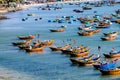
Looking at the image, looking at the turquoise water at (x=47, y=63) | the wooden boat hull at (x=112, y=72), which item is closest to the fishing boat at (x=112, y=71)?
the wooden boat hull at (x=112, y=72)

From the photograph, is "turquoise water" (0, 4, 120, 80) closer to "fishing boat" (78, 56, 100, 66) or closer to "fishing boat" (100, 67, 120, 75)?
"fishing boat" (100, 67, 120, 75)

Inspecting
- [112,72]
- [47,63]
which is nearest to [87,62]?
[112,72]

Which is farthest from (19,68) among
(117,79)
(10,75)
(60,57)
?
(117,79)

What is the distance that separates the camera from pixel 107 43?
63.1 metres

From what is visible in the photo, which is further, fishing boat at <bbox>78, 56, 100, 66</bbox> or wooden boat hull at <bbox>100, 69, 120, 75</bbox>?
fishing boat at <bbox>78, 56, 100, 66</bbox>

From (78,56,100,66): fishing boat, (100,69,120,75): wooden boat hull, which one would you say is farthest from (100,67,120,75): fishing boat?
(78,56,100,66): fishing boat

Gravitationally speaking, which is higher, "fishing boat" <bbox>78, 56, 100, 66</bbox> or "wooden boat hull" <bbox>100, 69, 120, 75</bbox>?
"wooden boat hull" <bbox>100, 69, 120, 75</bbox>

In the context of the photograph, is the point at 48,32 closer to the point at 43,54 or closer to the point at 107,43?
the point at 107,43

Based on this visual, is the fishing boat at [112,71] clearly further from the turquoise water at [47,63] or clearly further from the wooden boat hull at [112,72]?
the turquoise water at [47,63]

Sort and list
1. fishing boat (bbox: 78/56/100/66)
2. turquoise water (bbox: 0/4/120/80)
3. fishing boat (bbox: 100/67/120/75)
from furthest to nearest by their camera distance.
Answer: fishing boat (bbox: 78/56/100/66)
turquoise water (bbox: 0/4/120/80)
fishing boat (bbox: 100/67/120/75)

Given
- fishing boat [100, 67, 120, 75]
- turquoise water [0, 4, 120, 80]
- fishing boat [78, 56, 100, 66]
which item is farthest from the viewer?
fishing boat [78, 56, 100, 66]

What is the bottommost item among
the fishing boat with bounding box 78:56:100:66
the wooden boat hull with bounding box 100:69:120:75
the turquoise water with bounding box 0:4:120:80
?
the turquoise water with bounding box 0:4:120:80

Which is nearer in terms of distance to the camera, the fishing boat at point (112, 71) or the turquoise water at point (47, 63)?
the fishing boat at point (112, 71)

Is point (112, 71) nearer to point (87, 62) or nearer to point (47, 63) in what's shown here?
point (87, 62)
